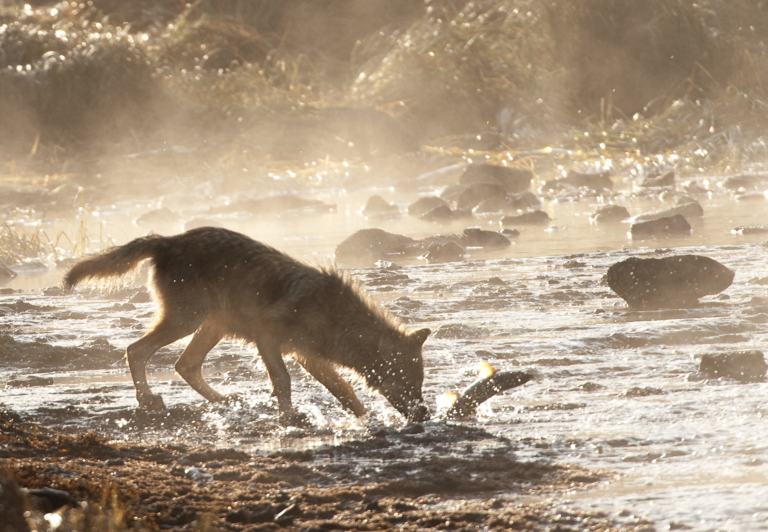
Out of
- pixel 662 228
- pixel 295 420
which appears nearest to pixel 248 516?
pixel 295 420

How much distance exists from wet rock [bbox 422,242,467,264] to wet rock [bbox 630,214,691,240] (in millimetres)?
2878

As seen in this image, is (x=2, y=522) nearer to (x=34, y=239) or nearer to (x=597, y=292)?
(x=597, y=292)

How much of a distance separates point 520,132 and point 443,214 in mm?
9806

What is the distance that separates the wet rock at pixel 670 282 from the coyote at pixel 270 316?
9.54 feet

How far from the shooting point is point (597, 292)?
9.37m

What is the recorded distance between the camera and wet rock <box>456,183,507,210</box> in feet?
62.6

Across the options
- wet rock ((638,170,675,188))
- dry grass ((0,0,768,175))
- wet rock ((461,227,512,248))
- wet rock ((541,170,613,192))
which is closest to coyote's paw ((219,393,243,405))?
wet rock ((461,227,512,248))

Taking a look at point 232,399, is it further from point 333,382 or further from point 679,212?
point 679,212

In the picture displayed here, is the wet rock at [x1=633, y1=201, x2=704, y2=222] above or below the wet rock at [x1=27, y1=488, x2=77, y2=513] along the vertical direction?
above

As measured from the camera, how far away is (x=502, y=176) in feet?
69.1

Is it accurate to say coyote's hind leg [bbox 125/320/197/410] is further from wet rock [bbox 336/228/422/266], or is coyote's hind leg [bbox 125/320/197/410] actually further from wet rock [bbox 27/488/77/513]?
wet rock [bbox 336/228/422/266]

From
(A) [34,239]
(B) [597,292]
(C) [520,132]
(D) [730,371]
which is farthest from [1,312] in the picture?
(C) [520,132]

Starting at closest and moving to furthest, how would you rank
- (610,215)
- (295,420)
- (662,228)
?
1. (295,420)
2. (662,228)
3. (610,215)

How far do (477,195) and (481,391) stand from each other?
45.3ft
